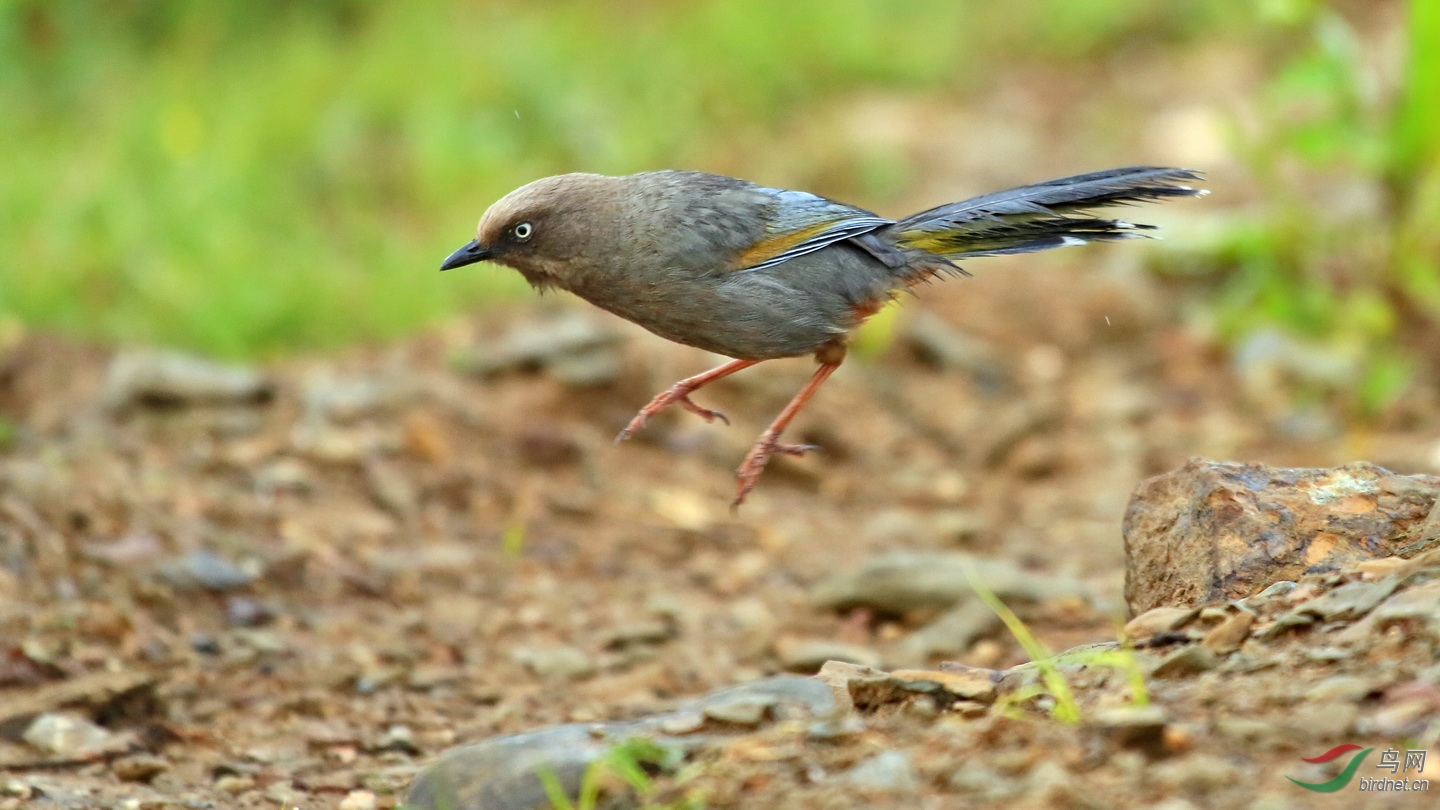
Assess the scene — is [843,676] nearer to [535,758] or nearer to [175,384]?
[535,758]

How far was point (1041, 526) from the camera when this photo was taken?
21.3 ft

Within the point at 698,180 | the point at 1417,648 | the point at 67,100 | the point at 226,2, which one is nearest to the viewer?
the point at 1417,648

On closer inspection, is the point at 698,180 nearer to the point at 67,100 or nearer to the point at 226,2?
the point at 67,100

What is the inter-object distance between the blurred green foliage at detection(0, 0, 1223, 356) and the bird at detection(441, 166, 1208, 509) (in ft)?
11.0

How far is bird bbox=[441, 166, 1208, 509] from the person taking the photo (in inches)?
174

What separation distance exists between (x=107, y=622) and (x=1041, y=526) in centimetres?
364

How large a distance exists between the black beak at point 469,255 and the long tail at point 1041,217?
1.27 meters

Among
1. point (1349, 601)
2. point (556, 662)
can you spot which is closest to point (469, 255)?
point (556, 662)

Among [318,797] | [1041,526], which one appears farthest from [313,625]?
[1041,526]

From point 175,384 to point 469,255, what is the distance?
2.57m

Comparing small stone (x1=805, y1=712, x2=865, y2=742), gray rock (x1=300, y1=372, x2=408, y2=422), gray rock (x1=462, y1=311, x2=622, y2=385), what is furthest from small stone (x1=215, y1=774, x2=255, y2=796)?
gray rock (x1=462, y1=311, x2=622, y2=385)

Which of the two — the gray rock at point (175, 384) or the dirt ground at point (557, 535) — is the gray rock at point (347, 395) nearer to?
the dirt ground at point (557, 535)

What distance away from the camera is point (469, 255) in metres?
4.45

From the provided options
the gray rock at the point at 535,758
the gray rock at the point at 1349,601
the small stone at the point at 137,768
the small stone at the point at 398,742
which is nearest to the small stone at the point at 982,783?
the gray rock at the point at 535,758
